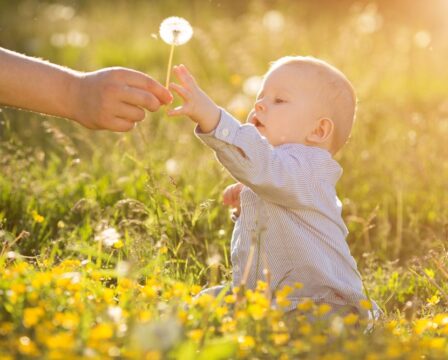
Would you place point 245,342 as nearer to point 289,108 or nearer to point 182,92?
point 182,92

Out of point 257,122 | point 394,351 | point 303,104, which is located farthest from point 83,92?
point 394,351

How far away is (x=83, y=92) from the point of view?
8.77 feet

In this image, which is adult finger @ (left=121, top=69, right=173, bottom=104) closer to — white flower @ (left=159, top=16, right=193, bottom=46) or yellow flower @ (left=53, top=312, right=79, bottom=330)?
white flower @ (left=159, top=16, right=193, bottom=46)

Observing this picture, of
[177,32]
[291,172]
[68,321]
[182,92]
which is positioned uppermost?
[177,32]

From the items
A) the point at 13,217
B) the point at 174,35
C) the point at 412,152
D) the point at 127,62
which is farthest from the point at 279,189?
the point at 127,62

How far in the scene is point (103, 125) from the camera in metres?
2.65

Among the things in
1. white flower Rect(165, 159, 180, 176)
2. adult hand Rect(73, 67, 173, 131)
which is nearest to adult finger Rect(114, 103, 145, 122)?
adult hand Rect(73, 67, 173, 131)

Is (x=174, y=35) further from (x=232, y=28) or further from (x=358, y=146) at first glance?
(x=232, y=28)

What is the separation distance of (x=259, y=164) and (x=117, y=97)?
1.66ft

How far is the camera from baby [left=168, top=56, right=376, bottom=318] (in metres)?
2.68

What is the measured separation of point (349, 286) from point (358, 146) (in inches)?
78.9

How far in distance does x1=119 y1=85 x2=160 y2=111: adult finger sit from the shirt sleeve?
17cm

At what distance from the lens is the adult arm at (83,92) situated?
261 centimetres

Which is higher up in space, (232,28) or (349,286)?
(232,28)
